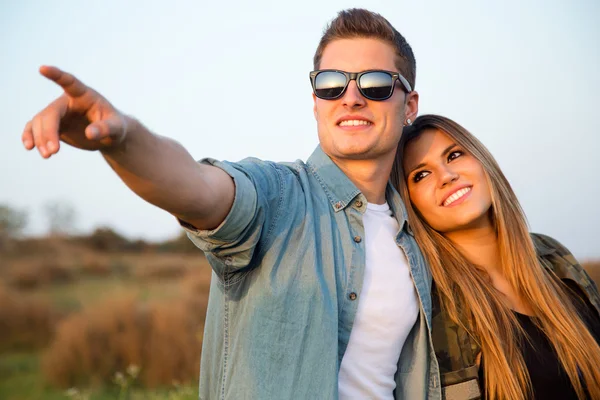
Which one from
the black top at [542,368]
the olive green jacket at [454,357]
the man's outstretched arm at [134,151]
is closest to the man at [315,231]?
the man's outstretched arm at [134,151]

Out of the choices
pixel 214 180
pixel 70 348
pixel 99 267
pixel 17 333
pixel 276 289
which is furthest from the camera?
pixel 99 267

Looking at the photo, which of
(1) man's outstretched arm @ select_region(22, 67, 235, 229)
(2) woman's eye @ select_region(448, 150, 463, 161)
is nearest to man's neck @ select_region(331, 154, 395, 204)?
(2) woman's eye @ select_region(448, 150, 463, 161)

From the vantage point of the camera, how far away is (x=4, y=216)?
25625mm

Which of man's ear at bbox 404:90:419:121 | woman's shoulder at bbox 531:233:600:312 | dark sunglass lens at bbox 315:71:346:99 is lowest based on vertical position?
woman's shoulder at bbox 531:233:600:312

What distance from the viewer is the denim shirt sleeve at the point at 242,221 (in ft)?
6.33

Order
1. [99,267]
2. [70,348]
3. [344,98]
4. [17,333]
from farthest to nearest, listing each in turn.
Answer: [99,267] → [17,333] → [70,348] → [344,98]

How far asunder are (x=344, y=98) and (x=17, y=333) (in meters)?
15.8

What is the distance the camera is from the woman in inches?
117

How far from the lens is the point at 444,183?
3324 millimetres

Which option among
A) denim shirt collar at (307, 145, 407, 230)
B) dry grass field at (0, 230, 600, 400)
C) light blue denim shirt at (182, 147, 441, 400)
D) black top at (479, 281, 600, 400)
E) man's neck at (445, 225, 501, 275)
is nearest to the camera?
light blue denim shirt at (182, 147, 441, 400)

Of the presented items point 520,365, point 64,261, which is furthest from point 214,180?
point 64,261

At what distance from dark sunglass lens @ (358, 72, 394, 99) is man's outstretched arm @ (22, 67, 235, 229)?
1.13 m

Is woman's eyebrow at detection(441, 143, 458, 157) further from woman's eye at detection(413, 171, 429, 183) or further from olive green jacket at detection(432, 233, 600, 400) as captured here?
olive green jacket at detection(432, 233, 600, 400)

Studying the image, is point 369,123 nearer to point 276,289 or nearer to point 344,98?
point 344,98
